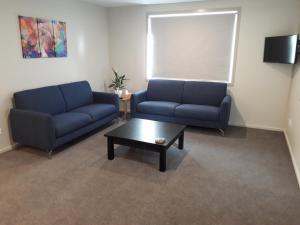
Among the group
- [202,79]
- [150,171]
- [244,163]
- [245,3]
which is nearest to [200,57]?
[202,79]

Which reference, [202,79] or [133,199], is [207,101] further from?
[133,199]

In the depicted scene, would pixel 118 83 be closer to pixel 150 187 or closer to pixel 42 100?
pixel 42 100

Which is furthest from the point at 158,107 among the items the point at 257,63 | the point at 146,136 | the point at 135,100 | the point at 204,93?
the point at 257,63

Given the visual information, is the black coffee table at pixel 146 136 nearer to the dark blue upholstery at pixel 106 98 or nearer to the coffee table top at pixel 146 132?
the coffee table top at pixel 146 132

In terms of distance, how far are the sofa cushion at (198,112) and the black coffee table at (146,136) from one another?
82 cm

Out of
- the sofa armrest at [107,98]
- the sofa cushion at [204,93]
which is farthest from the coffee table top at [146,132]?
the sofa cushion at [204,93]

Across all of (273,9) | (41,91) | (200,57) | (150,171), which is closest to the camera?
(150,171)

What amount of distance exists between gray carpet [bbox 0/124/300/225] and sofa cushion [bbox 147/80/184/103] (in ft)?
4.68

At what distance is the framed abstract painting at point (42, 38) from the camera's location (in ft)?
11.5

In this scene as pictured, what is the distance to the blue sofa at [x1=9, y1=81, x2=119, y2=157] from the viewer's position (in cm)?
313

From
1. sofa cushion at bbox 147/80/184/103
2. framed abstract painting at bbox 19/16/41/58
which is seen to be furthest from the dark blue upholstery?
framed abstract painting at bbox 19/16/41/58

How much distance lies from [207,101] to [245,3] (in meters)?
1.86

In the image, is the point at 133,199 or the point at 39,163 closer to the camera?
the point at 133,199

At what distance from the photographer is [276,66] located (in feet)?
13.6
